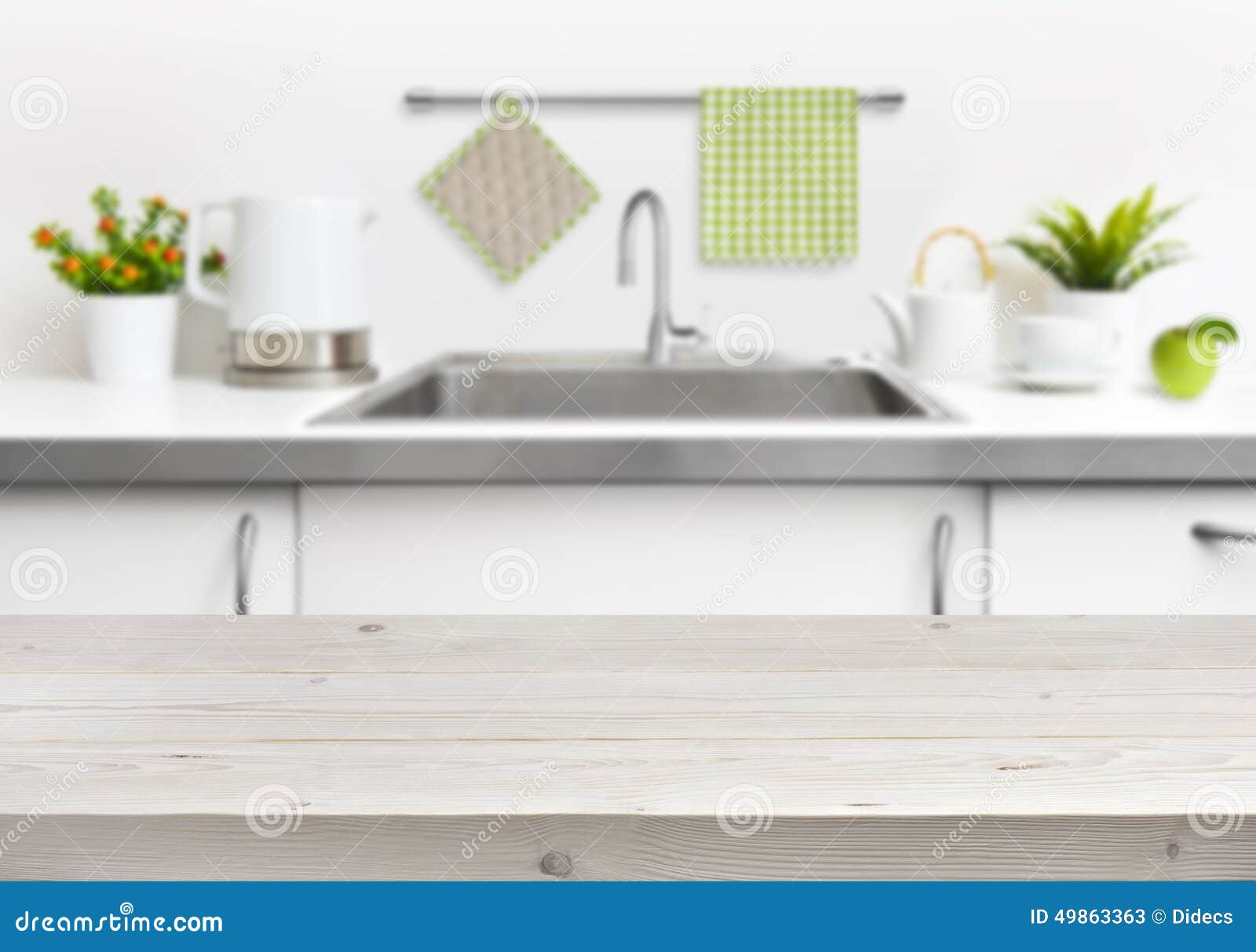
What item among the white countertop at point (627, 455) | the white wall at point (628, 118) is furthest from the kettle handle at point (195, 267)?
the white countertop at point (627, 455)

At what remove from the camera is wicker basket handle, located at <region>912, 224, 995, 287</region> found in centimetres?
203

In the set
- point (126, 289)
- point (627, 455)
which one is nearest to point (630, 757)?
point (627, 455)

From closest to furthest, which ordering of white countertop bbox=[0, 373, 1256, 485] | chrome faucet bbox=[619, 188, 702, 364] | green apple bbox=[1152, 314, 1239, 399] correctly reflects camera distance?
white countertop bbox=[0, 373, 1256, 485]
green apple bbox=[1152, 314, 1239, 399]
chrome faucet bbox=[619, 188, 702, 364]

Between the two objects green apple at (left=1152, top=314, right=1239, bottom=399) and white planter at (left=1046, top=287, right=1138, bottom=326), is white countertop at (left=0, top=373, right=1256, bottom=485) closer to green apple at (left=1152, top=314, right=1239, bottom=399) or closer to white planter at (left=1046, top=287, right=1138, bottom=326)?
green apple at (left=1152, top=314, right=1239, bottom=399)

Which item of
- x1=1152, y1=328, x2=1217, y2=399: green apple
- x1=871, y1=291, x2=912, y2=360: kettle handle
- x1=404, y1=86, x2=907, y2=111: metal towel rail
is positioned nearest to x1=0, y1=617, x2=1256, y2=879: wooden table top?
x1=1152, y1=328, x2=1217, y2=399: green apple

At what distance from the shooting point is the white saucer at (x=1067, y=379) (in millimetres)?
1743

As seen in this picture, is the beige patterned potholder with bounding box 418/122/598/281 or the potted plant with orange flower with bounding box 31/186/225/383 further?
the beige patterned potholder with bounding box 418/122/598/281

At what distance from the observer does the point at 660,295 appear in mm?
1957

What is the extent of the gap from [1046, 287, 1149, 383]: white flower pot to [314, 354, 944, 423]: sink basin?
0.36m

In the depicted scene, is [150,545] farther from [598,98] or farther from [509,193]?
[598,98]

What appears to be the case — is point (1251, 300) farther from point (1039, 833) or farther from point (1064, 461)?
point (1039, 833)

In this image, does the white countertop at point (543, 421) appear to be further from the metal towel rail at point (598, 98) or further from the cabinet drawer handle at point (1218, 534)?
the metal towel rail at point (598, 98)

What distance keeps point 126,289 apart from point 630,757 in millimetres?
1595

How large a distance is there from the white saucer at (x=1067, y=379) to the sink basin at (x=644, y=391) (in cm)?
24
